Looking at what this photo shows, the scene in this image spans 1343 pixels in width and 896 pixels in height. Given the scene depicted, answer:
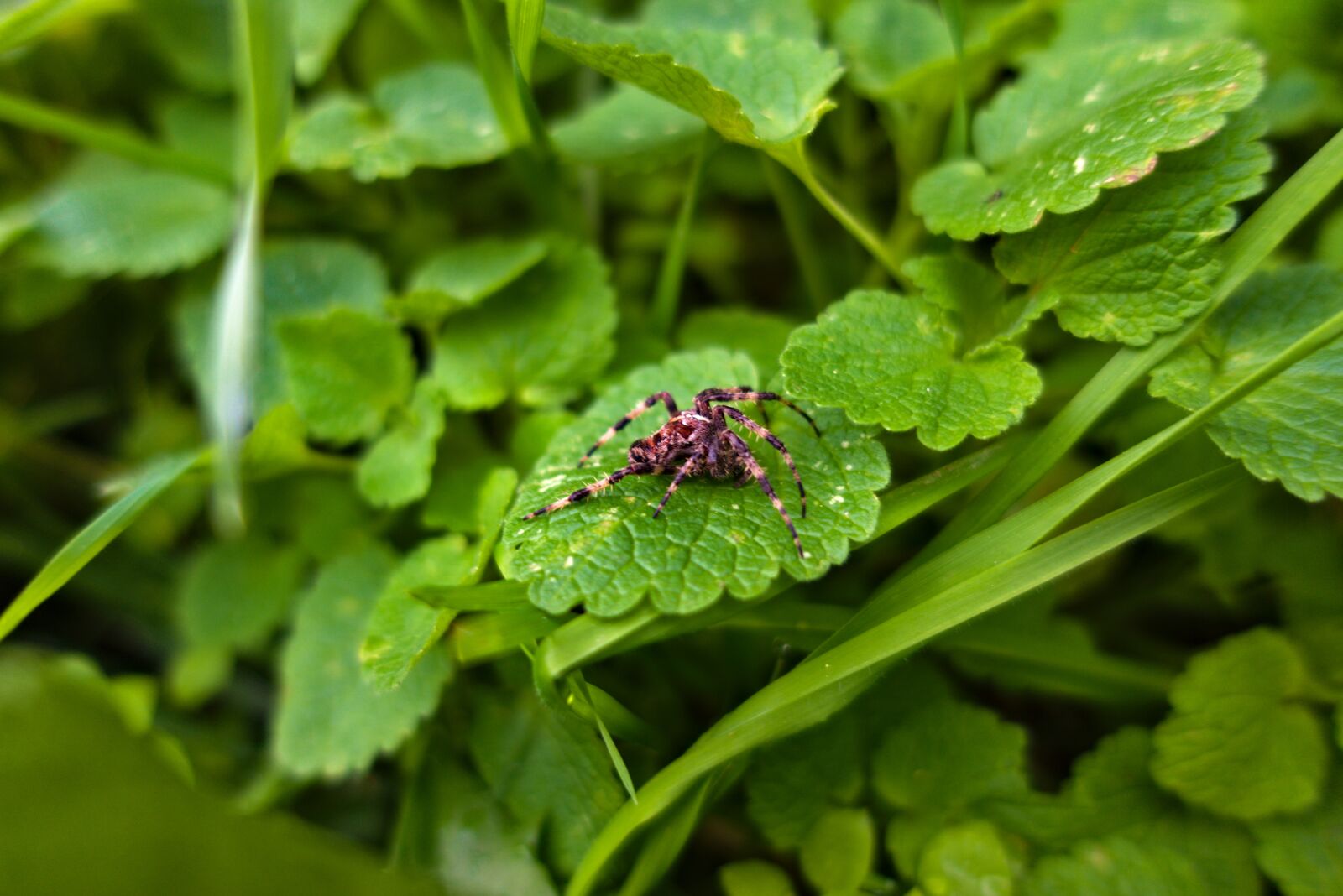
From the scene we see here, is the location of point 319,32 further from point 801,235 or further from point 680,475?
point 680,475

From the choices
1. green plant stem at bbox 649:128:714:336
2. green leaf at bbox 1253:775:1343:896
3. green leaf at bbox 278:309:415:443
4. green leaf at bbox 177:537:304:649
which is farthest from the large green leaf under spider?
green leaf at bbox 177:537:304:649

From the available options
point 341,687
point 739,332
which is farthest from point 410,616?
point 739,332

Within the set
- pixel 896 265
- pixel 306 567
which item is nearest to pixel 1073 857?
pixel 896 265

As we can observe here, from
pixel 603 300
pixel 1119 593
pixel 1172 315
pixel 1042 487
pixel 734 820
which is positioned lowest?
pixel 734 820

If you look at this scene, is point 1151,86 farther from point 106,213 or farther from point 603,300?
point 106,213

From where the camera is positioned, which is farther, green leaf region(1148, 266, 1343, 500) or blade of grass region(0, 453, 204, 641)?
blade of grass region(0, 453, 204, 641)

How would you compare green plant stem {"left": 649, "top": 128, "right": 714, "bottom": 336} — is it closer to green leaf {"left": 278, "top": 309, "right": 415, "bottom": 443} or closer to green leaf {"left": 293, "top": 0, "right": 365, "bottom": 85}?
green leaf {"left": 278, "top": 309, "right": 415, "bottom": 443}
